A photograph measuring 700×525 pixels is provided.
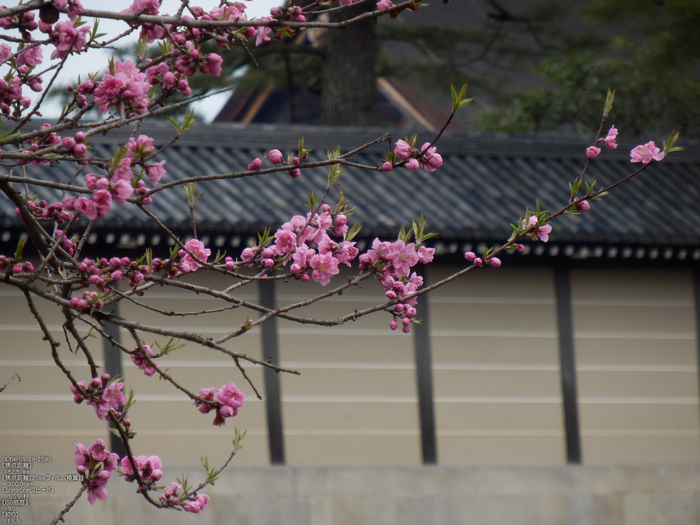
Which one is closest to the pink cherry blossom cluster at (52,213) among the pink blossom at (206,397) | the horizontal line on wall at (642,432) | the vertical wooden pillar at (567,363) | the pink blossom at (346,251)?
the pink blossom at (206,397)

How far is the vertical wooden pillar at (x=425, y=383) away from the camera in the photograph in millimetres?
8430

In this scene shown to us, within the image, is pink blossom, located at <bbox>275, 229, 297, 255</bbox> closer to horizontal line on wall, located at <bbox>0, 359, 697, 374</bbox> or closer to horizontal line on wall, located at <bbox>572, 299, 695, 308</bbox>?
horizontal line on wall, located at <bbox>0, 359, 697, 374</bbox>

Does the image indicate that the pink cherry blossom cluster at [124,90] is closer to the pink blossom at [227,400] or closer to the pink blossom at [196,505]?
the pink blossom at [227,400]

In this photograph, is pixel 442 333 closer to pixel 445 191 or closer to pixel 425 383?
pixel 425 383

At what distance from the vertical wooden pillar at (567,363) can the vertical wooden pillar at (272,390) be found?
127 inches

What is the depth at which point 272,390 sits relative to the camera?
8.24 metres

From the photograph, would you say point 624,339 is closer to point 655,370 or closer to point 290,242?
point 655,370

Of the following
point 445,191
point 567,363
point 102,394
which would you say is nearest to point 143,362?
point 102,394

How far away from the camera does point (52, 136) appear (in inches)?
118

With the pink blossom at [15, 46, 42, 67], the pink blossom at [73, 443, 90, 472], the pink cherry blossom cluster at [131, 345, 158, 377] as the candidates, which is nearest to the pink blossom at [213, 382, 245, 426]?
the pink cherry blossom cluster at [131, 345, 158, 377]

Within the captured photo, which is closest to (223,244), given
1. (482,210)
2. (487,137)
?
(482,210)

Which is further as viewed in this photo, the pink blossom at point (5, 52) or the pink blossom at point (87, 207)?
the pink blossom at point (5, 52)

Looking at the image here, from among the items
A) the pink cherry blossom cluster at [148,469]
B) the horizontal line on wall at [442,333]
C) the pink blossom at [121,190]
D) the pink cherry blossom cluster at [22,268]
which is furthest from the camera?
the horizontal line on wall at [442,333]

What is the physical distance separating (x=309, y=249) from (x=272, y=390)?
18.1 feet
